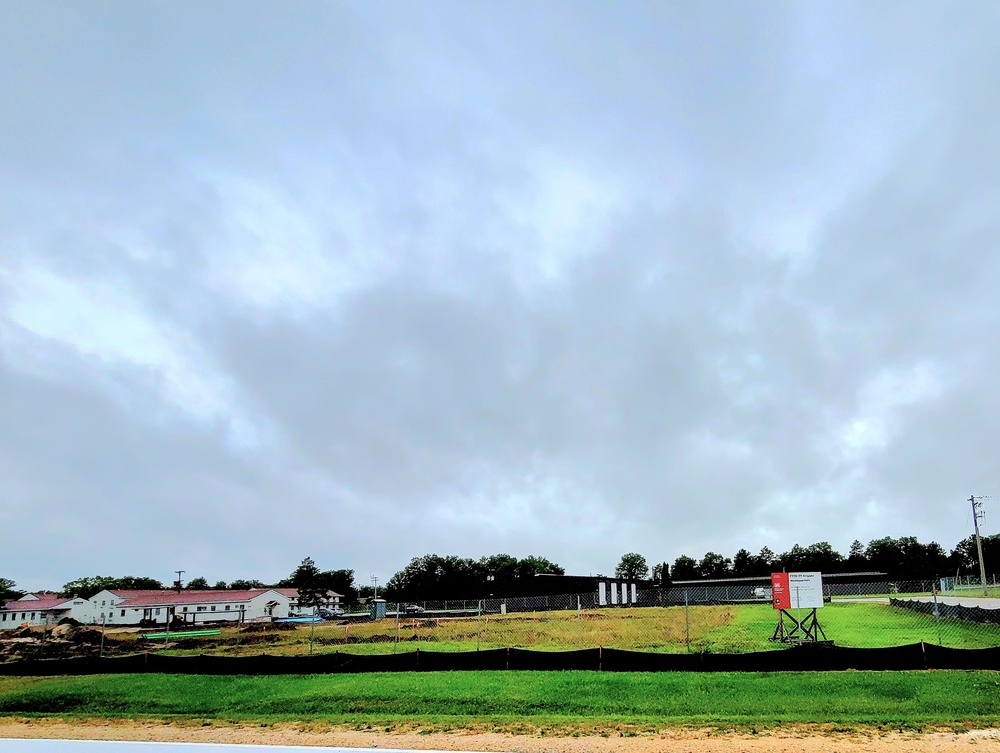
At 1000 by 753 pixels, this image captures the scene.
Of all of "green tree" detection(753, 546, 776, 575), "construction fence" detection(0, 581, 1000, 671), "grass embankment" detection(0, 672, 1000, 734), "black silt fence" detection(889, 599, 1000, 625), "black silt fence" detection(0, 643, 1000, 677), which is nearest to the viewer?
"grass embankment" detection(0, 672, 1000, 734)

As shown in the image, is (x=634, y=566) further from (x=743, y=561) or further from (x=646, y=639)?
(x=646, y=639)

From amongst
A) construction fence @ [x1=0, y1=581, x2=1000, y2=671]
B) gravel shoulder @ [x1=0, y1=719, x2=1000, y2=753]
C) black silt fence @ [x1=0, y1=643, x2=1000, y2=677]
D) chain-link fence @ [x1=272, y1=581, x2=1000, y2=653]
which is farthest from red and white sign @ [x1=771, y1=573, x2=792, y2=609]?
gravel shoulder @ [x1=0, y1=719, x2=1000, y2=753]

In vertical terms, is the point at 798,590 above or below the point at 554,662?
above

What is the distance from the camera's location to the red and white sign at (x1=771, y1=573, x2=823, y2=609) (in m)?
23.3

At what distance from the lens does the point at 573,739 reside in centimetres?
1241

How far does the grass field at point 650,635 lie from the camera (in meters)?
23.2

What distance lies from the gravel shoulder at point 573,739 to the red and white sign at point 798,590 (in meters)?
11.6

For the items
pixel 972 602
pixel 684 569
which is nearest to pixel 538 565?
pixel 684 569

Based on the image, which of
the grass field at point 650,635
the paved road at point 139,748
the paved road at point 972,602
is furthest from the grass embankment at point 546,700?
the paved road at point 972,602

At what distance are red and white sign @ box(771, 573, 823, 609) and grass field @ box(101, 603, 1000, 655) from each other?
4.57 feet

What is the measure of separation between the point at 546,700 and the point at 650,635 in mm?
16398

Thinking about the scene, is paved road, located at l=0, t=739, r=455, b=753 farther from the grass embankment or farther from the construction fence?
the construction fence

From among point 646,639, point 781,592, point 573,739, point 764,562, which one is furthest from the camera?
point 764,562

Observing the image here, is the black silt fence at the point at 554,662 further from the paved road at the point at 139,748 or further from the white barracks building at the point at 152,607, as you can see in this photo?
the white barracks building at the point at 152,607
